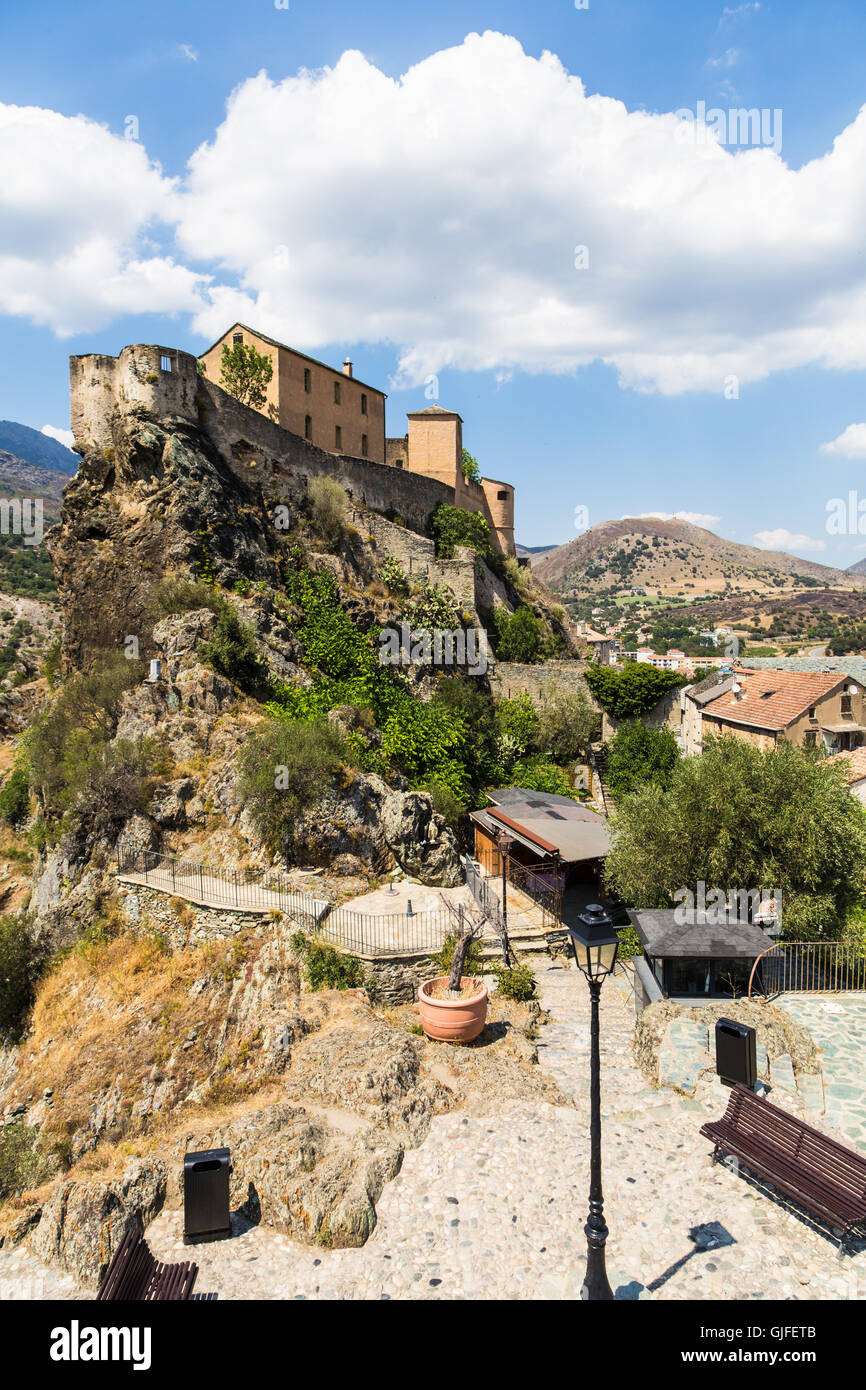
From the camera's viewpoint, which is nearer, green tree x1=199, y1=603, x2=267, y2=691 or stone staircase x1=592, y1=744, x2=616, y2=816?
green tree x1=199, y1=603, x2=267, y2=691

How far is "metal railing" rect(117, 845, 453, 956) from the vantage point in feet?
41.5

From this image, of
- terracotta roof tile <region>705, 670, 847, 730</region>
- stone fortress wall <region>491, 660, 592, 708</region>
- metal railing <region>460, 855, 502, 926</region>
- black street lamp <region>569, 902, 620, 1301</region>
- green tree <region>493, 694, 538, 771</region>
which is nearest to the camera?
black street lamp <region>569, 902, 620, 1301</region>

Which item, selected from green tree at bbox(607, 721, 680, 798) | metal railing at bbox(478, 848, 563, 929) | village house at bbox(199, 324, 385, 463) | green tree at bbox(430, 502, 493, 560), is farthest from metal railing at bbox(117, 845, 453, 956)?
green tree at bbox(430, 502, 493, 560)

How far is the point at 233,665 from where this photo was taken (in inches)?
744

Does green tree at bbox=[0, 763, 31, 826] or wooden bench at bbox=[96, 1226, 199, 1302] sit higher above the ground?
green tree at bbox=[0, 763, 31, 826]

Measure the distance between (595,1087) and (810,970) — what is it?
7.86 metres

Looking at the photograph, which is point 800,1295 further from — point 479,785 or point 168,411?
point 168,411

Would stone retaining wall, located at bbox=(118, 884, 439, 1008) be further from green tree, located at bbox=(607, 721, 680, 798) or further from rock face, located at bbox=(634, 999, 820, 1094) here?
green tree, located at bbox=(607, 721, 680, 798)

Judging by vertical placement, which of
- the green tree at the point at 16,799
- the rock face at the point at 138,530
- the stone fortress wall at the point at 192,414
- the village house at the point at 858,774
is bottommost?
the green tree at the point at 16,799

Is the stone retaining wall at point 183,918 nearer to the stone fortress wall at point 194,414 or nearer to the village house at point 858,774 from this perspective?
the stone fortress wall at point 194,414

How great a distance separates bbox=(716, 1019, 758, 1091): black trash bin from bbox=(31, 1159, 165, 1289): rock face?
6.63 meters

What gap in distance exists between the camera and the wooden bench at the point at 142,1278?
19.7ft

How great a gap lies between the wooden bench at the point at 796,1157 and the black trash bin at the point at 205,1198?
16.2 feet

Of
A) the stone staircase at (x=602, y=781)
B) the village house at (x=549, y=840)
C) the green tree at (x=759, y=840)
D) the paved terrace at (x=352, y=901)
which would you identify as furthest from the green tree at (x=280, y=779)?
the stone staircase at (x=602, y=781)
